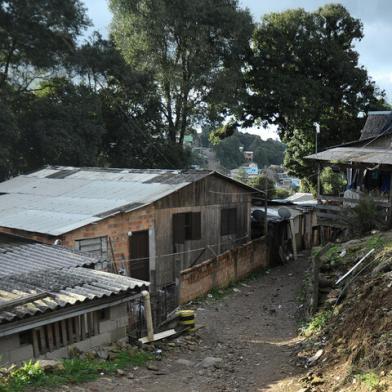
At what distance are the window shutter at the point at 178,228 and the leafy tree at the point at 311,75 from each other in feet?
50.7

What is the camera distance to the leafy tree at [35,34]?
75.1ft

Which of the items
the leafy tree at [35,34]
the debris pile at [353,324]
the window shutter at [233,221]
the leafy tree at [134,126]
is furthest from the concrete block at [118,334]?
the leafy tree at [134,126]

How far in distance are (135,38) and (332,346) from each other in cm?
2363

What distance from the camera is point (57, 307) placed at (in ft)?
26.2

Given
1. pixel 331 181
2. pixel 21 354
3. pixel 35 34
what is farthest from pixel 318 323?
pixel 331 181

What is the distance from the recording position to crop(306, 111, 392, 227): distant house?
1608cm

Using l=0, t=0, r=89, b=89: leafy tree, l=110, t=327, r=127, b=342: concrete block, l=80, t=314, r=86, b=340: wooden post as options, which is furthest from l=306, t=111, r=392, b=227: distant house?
l=0, t=0, r=89, b=89: leafy tree

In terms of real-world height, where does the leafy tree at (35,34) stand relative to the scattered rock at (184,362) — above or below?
above

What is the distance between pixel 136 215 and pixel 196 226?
3248 mm

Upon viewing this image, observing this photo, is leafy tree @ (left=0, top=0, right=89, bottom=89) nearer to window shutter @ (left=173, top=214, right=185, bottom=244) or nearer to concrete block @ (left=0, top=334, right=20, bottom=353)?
window shutter @ (left=173, top=214, right=185, bottom=244)

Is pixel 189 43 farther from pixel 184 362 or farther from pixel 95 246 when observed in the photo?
pixel 184 362

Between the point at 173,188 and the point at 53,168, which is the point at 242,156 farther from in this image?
the point at 173,188

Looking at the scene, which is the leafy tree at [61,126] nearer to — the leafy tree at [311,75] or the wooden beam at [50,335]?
the leafy tree at [311,75]

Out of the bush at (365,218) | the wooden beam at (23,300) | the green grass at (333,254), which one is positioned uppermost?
the bush at (365,218)
